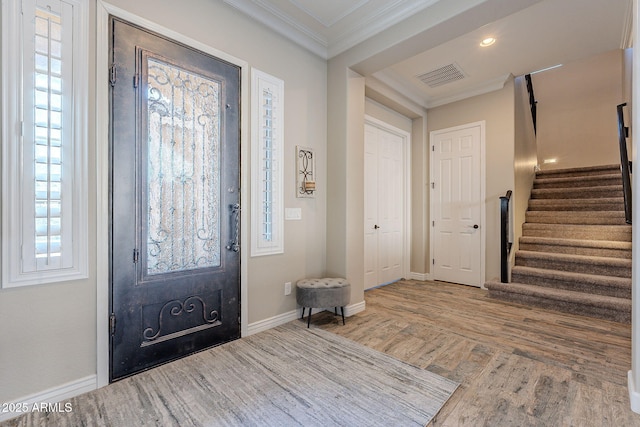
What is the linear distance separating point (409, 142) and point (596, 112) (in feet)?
14.0

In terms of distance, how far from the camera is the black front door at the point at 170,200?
1.88 meters

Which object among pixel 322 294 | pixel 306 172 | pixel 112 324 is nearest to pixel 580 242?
pixel 322 294

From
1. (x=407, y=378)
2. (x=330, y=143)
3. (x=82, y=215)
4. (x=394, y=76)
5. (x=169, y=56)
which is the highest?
(x=394, y=76)

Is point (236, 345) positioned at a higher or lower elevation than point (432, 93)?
lower

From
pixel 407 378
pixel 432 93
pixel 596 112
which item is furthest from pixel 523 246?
pixel 596 112

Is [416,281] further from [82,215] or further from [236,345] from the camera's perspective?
[82,215]

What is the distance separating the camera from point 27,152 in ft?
5.16

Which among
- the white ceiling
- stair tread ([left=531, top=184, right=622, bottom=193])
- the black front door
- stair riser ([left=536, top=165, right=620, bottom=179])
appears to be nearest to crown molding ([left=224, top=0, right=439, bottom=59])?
the white ceiling

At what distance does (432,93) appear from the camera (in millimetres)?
4316

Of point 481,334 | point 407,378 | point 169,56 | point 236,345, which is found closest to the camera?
point 407,378

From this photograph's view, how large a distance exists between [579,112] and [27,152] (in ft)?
27.5

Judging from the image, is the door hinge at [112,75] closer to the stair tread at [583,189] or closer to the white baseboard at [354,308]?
the white baseboard at [354,308]

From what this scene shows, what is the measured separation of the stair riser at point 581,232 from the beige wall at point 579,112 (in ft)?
9.31

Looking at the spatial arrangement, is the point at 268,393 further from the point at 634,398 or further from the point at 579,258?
the point at 579,258
